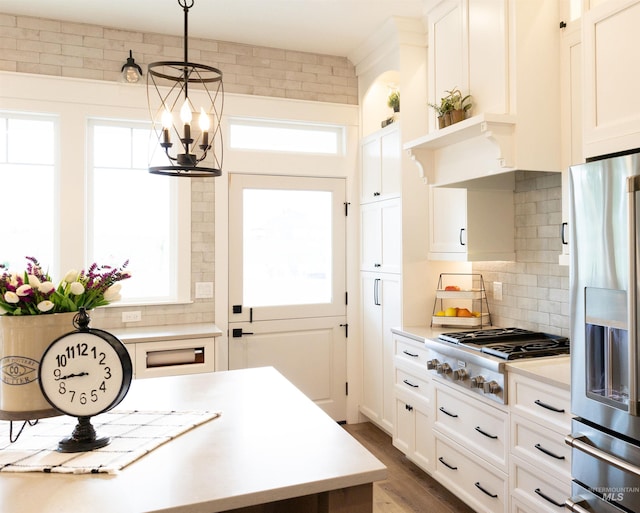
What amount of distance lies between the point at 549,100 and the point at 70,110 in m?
3.15

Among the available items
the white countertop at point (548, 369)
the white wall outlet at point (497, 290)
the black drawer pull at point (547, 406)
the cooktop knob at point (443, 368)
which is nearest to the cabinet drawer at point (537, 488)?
the black drawer pull at point (547, 406)

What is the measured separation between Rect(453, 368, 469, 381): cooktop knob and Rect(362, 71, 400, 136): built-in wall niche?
2338 millimetres

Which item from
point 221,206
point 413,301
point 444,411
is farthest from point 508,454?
point 221,206

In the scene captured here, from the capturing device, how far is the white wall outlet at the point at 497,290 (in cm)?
332

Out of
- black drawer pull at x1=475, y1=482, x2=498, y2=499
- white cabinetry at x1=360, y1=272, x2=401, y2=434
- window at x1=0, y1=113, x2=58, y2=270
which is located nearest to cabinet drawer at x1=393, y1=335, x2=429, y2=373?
white cabinetry at x1=360, y1=272, x2=401, y2=434

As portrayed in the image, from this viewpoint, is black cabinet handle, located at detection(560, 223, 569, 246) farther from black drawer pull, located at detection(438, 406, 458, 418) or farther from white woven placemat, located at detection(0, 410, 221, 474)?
white woven placemat, located at detection(0, 410, 221, 474)

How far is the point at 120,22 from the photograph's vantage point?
355 cm

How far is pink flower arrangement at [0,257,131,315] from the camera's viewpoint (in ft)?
4.35

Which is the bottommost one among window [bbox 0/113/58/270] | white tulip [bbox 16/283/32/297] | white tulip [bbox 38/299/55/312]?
white tulip [bbox 38/299/55/312]

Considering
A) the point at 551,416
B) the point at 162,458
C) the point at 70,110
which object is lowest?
the point at 551,416

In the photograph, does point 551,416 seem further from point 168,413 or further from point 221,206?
point 221,206

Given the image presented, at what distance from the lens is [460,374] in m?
2.64

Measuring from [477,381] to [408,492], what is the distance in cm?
99

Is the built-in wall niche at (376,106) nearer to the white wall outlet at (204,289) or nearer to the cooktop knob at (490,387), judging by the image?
the white wall outlet at (204,289)
